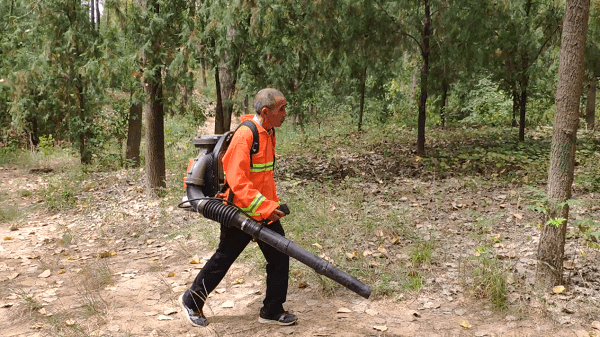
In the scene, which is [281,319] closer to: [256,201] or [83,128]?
[256,201]

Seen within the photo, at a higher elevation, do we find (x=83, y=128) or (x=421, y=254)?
(x=83, y=128)

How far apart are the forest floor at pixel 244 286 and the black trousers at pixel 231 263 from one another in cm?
24

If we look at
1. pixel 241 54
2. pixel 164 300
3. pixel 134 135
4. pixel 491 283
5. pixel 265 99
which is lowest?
pixel 164 300

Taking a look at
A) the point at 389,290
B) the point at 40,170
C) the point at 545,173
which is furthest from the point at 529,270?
the point at 40,170

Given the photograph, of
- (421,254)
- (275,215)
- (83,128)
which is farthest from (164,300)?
(83,128)

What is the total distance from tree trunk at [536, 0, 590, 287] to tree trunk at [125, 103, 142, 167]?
1020 cm

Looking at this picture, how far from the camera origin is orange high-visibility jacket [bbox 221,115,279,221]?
3439 mm

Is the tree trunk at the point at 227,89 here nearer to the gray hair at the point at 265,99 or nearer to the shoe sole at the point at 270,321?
the gray hair at the point at 265,99

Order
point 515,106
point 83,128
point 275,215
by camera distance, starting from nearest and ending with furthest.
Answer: point 275,215, point 83,128, point 515,106

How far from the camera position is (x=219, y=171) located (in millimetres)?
3732

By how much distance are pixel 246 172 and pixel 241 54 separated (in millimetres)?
5838

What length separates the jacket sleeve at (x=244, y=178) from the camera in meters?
3.44

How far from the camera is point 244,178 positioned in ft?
11.4

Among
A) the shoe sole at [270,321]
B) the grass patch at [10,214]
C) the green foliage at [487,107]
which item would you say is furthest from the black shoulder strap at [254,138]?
the green foliage at [487,107]
